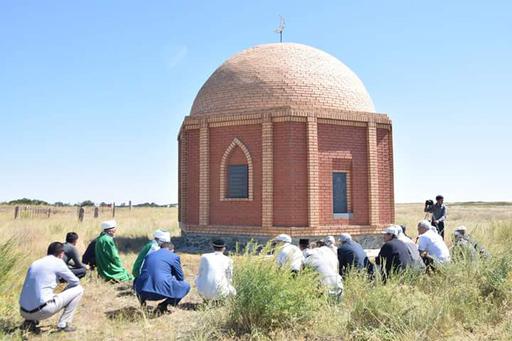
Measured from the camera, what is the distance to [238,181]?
13898mm

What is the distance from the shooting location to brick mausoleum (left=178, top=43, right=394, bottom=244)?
13.0 m

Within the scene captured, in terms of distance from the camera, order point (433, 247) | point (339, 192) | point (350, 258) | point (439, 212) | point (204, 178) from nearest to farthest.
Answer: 1. point (350, 258)
2. point (433, 247)
3. point (439, 212)
4. point (339, 192)
5. point (204, 178)

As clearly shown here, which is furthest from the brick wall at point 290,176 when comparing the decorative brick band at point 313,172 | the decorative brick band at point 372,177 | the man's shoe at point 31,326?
the man's shoe at point 31,326

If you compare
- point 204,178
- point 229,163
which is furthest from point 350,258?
point 204,178

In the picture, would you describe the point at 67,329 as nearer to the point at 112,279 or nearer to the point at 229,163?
the point at 112,279

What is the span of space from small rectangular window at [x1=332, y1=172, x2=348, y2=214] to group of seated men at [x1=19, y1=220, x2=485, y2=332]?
5339 mm

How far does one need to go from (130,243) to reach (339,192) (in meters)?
7.31

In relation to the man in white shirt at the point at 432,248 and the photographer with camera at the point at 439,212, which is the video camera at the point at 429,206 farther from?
the man in white shirt at the point at 432,248

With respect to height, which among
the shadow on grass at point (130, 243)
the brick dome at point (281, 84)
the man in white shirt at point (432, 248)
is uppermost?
the brick dome at point (281, 84)

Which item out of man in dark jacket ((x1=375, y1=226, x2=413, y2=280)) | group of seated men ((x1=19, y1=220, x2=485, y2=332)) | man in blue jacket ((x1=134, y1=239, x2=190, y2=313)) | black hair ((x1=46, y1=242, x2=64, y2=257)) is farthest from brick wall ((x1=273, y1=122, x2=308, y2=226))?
black hair ((x1=46, y1=242, x2=64, y2=257))

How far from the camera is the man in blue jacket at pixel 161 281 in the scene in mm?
6492

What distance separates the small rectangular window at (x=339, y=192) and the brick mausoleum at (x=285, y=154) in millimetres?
31

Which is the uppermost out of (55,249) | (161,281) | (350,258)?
(55,249)

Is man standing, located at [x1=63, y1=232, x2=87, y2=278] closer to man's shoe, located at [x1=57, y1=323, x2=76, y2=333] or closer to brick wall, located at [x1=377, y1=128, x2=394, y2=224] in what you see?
man's shoe, located at [x1=57, y1=323, x2=76, y2=333]
